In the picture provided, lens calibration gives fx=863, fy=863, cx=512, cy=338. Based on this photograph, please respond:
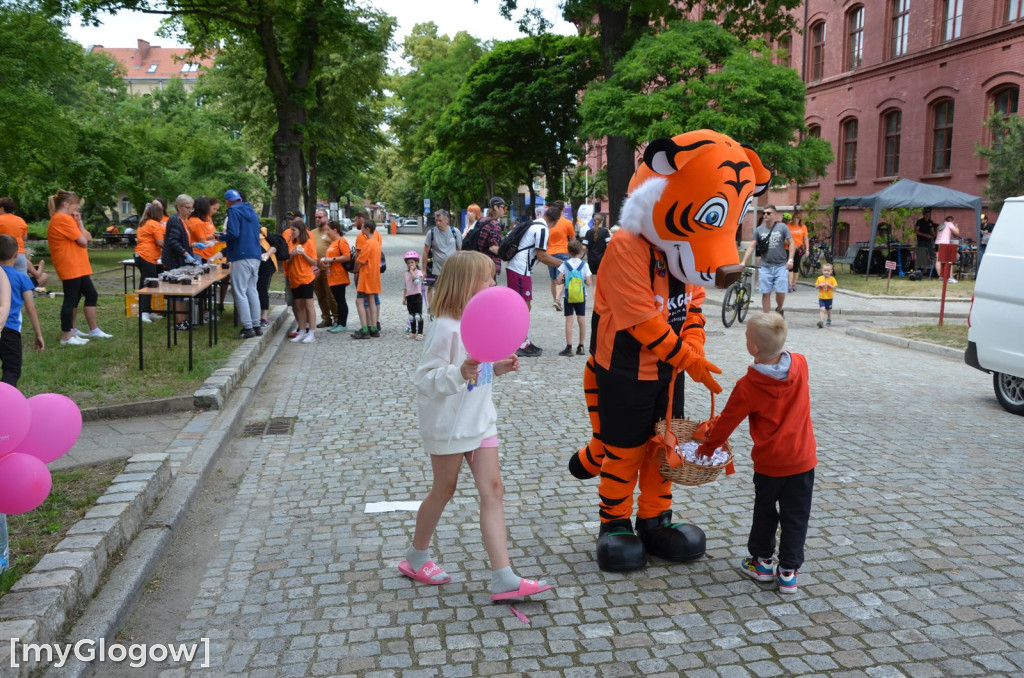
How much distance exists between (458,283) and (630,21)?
22.5m

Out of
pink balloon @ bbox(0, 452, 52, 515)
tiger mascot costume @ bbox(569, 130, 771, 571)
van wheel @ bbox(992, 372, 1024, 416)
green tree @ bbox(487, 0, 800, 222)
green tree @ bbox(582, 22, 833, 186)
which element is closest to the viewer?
pink balloon @ bbox(0, 452, 52, 515)

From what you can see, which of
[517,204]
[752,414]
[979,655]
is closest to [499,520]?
[752,414]

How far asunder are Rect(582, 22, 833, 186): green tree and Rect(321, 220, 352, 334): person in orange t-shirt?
31.1 feet

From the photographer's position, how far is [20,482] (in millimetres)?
3617

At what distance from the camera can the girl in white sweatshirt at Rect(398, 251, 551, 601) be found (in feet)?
12.8

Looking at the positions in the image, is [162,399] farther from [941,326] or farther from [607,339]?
[941,326]

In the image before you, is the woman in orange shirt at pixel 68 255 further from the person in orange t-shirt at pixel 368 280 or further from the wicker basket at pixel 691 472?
the wicker basket at pixel 691 472

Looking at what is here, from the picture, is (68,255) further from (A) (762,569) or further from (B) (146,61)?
(B) (146,61)

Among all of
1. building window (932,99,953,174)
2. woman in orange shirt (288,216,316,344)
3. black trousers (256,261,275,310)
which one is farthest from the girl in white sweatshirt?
building window (932,99,953,174)

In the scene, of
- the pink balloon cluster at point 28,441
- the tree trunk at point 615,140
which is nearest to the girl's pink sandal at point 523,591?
the pink balloon cluster at point 28,441

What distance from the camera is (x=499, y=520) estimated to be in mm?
4117

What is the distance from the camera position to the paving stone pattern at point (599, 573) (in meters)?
3.68

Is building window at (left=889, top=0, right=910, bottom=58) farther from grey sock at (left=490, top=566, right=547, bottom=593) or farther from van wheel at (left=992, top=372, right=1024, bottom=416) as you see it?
grey sock at (left=490, top=566, right=547, bottom=593)

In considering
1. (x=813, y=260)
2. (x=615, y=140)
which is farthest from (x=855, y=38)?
(x=615, y=140)
